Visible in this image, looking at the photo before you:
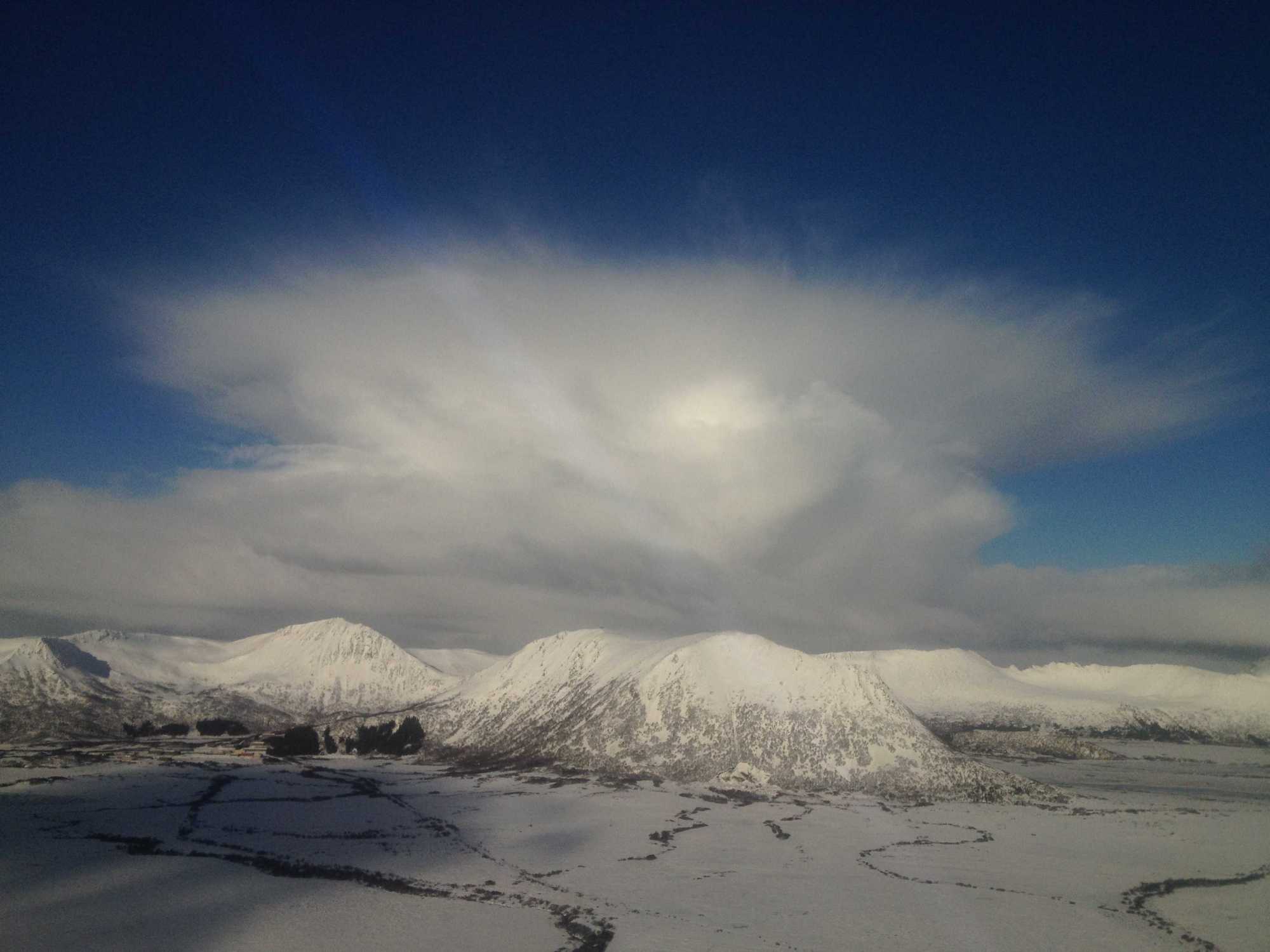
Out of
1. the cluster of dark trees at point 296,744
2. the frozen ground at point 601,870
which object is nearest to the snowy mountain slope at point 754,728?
the frozen ground at point 601,870

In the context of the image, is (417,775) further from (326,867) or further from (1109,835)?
(1109,835)

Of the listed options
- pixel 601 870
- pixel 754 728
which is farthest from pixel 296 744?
pixel 601 870

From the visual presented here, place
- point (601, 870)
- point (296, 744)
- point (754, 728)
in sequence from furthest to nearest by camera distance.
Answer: point (296, 744) < point (754, 728) < point (601, 870)

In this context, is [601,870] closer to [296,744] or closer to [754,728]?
[754,728]

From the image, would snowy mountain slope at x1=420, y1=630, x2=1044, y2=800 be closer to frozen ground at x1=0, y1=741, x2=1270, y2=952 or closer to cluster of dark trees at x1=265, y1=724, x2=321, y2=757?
frozen ground at x1=0, y1=741, x2=1270, y2=952

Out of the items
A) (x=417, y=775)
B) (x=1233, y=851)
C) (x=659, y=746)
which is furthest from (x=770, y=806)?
(x=417, y=775)
